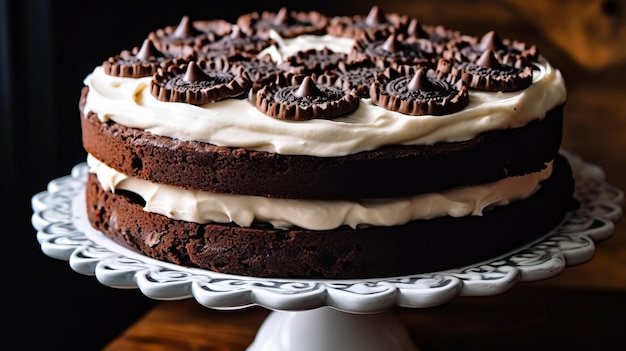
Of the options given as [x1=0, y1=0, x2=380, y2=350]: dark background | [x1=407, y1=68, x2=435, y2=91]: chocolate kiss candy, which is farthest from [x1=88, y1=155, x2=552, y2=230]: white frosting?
[x1=0, y1=0, x2=380, y2=350]: dark background

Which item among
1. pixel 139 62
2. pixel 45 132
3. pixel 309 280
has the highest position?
pixel 139 62

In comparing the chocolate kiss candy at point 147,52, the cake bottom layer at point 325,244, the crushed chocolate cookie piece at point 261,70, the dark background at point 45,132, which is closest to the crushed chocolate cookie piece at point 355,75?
the crushed chocolate cookie piece at point 261,70

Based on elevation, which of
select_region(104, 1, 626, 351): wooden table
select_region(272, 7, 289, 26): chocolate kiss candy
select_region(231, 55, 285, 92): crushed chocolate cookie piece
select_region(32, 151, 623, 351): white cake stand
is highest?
select_region(272, 7, 289, 26): chocolate kiss candy

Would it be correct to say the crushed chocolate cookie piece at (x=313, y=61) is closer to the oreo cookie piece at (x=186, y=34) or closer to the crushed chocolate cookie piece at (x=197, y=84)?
the crushed chocolate cookie piece at (x=197, y=84)

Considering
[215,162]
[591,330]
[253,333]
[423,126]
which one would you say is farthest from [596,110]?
[215,162]

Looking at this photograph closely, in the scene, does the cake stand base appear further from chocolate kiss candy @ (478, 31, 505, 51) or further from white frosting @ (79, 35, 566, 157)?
chocolate kiss candy @ (478, 31, 505, 51)

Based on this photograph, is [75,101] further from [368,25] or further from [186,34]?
[368,25]

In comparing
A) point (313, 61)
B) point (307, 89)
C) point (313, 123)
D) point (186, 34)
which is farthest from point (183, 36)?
point (313, 123)
